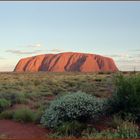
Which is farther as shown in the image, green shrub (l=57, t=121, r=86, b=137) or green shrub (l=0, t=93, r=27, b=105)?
green shrub (l=0, t=93, r=27, b=105)

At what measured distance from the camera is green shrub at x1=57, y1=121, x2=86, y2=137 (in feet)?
44.8

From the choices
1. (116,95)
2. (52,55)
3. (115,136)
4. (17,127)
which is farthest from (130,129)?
(52,55)

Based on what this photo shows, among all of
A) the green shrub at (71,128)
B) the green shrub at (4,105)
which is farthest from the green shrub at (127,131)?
the green shrub at (4,105)

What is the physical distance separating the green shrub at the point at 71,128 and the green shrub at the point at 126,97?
1905 mm

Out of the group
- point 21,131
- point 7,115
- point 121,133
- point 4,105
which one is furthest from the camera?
point 4,105

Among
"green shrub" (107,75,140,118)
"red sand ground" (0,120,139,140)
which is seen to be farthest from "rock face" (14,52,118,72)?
"red sand ground" (0,120,139,140)

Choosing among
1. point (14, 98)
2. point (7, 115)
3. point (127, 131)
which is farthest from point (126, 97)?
point (14, 98)

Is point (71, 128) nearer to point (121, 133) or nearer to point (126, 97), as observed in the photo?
point (121, 133)

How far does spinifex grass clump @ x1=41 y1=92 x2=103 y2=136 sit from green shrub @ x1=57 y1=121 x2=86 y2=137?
0.49 metres

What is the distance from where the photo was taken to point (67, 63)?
154375 mm

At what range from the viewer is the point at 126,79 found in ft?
52.6

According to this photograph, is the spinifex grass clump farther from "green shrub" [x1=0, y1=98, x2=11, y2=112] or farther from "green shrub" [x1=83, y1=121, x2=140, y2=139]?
"green shrub" [x1=0, y1=98, x2=11, y2=112]

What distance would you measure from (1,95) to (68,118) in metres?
9.07

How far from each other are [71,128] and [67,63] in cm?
14054
